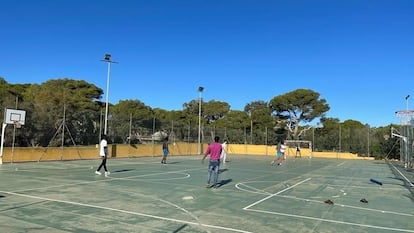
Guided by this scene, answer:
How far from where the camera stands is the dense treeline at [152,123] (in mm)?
25562

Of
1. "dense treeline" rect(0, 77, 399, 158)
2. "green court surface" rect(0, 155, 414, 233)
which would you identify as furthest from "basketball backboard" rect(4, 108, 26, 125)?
"green court surface" rect(0, 155, 414, 233)

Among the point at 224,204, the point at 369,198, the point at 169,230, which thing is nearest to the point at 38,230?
the point at 169,230

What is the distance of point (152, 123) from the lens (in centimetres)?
3575

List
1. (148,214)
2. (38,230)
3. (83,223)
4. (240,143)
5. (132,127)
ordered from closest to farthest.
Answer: (38,230) < (83,223) < (148,214) < (132,127) < (240,143)

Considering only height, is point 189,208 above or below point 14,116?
below

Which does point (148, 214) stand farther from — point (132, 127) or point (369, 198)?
point (132, 127)

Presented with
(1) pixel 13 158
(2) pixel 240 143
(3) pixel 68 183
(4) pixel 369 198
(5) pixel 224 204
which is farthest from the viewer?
(2) pixel 240 143

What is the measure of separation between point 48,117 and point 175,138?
16574 millimetres

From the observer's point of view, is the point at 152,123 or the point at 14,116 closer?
the point at 14,116

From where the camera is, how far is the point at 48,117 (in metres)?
25.4

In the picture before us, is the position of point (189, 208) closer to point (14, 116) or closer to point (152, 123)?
point (14, 116)

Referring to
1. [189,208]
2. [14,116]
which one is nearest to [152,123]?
[14,116]

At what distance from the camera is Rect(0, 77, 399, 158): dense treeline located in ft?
83.9

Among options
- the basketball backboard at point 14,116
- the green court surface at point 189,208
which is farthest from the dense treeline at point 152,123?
the green court surface at point 189,208
